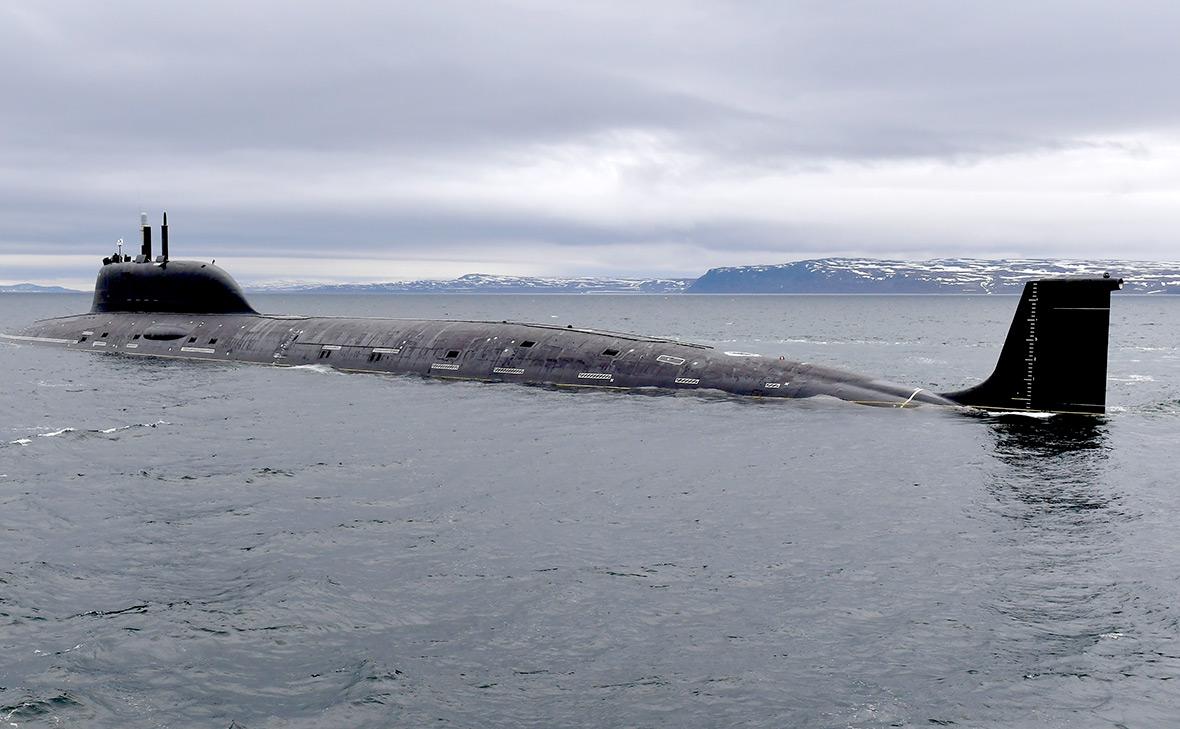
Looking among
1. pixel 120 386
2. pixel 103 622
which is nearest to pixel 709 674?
pixel 103 622

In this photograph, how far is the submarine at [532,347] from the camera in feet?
107

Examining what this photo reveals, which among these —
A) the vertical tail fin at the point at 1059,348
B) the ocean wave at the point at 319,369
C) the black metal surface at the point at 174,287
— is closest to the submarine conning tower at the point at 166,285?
the black metal surface at the point at 174,287

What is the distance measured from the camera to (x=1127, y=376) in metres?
57.8

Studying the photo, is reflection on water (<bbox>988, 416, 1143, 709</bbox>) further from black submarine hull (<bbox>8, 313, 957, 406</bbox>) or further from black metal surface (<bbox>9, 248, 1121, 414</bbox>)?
black submarine hull (<bbox>8, 313, 957, 406</bbox>)

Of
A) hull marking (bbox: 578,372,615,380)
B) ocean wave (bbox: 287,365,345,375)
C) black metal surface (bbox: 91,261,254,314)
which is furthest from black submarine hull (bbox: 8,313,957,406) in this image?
black metal surface (bbox: 91,261,254,314)

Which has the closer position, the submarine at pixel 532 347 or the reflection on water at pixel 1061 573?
the reflection on water at pixel 1061 573

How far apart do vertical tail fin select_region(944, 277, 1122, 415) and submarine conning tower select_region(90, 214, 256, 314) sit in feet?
139

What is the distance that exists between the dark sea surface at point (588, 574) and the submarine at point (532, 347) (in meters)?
2.86

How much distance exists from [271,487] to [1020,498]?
1757 cm

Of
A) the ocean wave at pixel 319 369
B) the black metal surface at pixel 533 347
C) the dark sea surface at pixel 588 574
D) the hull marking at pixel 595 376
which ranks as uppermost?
Result: the black metal surface at pixel 533 347

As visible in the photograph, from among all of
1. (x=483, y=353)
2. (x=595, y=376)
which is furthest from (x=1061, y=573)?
(x=483, y=353)

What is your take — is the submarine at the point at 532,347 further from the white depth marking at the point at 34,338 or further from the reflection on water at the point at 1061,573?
the reflection on water at the point at 1061,573

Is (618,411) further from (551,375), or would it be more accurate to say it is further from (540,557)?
(540,557)

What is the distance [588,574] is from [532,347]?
28.0 metres
